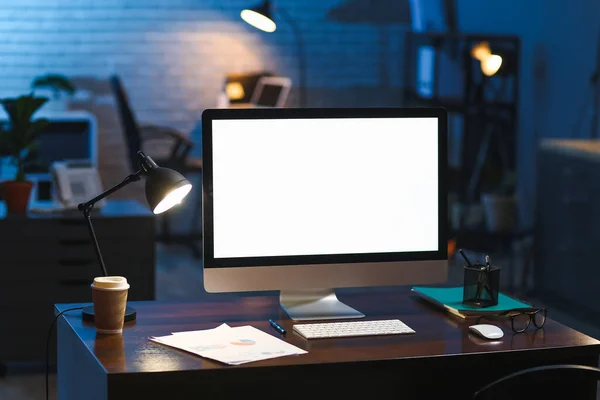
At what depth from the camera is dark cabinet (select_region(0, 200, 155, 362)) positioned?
390cm

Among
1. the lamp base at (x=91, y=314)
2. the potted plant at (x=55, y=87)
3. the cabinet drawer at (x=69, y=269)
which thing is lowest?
the cabinet drawer at (x=69, y=269)

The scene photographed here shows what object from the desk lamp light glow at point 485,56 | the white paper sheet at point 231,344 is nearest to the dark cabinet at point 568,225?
the desk lamp light glow at point 485,56

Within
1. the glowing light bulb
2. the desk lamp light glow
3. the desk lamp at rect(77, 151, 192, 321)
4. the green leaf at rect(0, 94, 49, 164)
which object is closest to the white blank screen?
the desk lamp at rect(77, 151, 192, 321)

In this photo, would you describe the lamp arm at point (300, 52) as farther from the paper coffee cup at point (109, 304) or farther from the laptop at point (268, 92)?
the paper coffee cup at point (109, 304)

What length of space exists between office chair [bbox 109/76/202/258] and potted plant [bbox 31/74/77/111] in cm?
34

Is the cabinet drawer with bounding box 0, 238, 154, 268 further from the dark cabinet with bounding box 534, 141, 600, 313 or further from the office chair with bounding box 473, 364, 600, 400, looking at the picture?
the dark cabinet with bounding box 534, 141, 600, 313

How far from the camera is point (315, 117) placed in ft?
7.45

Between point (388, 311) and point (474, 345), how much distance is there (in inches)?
14.3

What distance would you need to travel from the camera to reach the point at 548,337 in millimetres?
2137

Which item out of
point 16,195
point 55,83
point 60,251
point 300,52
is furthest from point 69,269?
point 300,52

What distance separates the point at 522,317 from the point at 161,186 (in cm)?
94

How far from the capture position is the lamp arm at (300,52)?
24.4ft

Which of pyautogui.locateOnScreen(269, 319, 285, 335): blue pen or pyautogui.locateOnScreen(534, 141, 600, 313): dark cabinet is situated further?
pyautogui.locateOnScreen(534, 141, 600, 313): dark cabinet

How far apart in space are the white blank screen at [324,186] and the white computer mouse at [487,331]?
29cm
